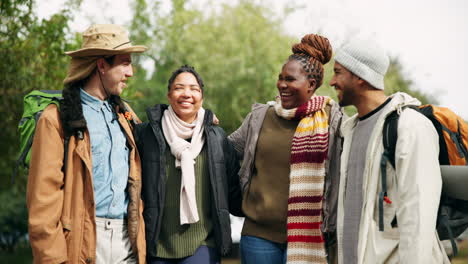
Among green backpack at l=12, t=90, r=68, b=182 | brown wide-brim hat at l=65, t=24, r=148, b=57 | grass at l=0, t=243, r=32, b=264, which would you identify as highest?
brown wide-brim hat at l=65, t=24, r=148, b=57

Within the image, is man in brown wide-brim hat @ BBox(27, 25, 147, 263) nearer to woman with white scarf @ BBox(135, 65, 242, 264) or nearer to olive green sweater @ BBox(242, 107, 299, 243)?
woman with white scarf @ BBox(135, 65, 242, 264)

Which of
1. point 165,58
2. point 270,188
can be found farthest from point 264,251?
point 165,58

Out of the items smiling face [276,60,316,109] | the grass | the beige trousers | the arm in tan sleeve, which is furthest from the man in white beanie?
the grass

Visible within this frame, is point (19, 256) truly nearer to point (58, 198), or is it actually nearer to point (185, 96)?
point (185, 96)

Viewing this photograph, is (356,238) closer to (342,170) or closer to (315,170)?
(342,170)

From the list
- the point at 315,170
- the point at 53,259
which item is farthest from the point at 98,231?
the point at 315,170

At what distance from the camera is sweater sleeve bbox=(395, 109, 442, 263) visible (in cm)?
317

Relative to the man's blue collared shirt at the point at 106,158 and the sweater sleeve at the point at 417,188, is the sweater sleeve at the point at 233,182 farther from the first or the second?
the sweater sleeve at the point at 417,188

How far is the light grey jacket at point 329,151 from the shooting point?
13.6 feet

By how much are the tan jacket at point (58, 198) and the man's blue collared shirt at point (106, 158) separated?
0.08 metres

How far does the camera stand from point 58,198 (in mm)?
3684

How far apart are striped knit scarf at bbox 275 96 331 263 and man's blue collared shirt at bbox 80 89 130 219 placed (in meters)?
1.18

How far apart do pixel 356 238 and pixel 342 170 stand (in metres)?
0.46

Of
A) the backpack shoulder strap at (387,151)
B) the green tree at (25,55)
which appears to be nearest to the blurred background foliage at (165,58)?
the green tree at (25,55)
